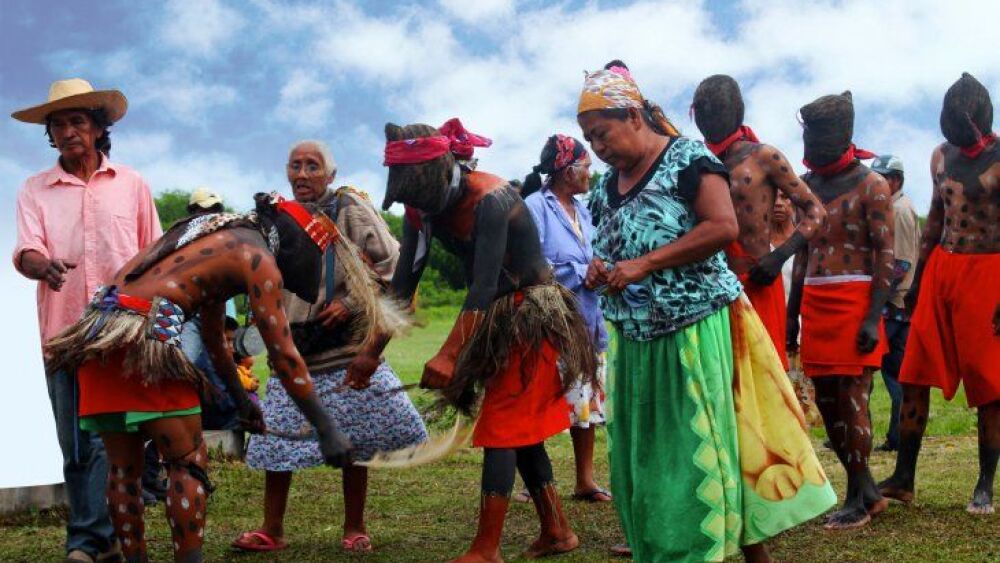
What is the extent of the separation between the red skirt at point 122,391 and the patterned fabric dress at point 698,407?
1730 mm

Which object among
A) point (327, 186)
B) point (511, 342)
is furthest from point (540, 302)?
point (327, 186)

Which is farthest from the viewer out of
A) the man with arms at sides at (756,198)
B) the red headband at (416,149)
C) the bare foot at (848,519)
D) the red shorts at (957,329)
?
the red shorts at (957,329)

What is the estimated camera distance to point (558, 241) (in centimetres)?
739

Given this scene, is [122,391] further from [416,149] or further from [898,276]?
[898,276]

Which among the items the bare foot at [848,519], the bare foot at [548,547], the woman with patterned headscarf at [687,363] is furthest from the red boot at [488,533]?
the bare foot at [848,519]

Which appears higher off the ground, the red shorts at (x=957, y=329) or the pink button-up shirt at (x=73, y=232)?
the pink button-up shirt at (x=73, y=232)

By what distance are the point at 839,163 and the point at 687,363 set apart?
237 cm

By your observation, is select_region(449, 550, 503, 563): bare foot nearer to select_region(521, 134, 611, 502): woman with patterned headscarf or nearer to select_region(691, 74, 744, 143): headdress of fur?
select_region(521, 134, 611, 502): woman with patterned headscarf

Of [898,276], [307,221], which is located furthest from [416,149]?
[898,276]

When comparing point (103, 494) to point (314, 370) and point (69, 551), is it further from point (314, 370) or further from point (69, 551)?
point (314, 370)

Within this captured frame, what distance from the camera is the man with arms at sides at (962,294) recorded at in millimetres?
6500

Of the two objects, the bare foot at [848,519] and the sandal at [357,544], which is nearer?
the sandal at [357,544]

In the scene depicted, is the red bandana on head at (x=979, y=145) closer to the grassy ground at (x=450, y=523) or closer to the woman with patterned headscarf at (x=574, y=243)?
the grassy ground at (x=450, y=523)

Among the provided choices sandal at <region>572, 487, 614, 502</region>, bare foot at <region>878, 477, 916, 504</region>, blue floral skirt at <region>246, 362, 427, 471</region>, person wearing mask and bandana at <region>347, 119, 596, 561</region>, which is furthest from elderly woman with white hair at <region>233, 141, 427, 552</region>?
bare foot at <region>878, 477, 916, 504</region>
